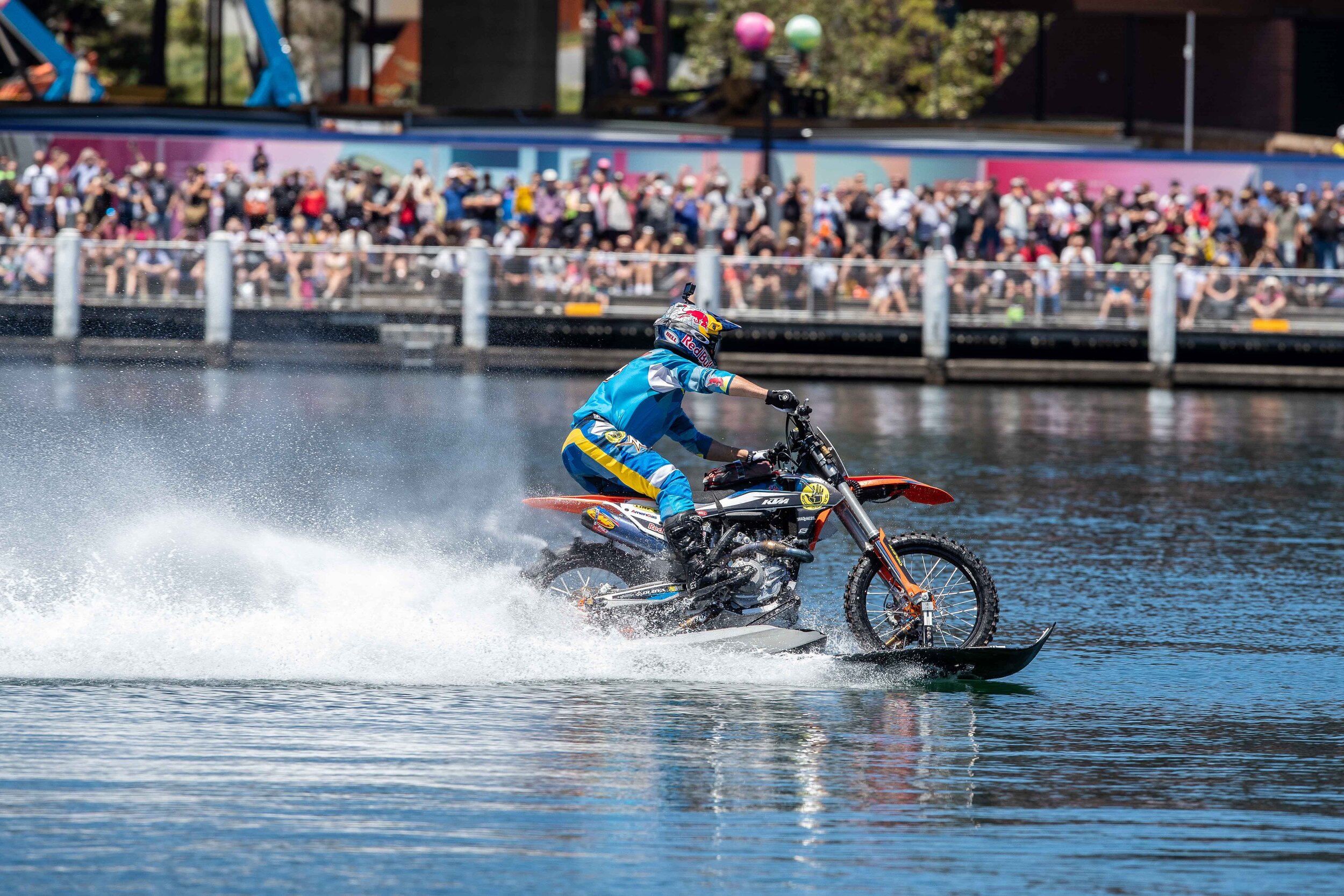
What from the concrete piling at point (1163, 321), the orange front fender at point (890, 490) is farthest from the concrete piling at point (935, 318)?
the orange front fender at point (890, 490)

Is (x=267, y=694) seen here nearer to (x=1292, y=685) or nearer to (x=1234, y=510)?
(x=1292, y=685)

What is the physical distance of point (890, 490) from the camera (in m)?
9.67

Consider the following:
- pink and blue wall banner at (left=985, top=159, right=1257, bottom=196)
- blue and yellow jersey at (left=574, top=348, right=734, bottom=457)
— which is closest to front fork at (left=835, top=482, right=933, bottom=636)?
blue and yellow jersey at (left=574, top=348, right=734, bottom=457)

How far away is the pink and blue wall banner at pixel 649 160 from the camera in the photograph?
32000mm

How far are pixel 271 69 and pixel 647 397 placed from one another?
34.7 meters

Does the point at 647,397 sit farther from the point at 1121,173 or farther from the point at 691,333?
the point at 1121,173

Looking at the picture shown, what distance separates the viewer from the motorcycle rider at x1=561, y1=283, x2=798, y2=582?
962 centimetres

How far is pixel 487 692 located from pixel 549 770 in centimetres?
139

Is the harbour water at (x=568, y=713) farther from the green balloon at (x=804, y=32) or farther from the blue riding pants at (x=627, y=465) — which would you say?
the green balloon at (x=804, y=32)

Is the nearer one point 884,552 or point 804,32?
point 884,552

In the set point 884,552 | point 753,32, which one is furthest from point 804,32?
point 884,552

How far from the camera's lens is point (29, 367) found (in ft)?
88.0

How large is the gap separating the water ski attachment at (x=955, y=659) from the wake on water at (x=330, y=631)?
169 millimetres

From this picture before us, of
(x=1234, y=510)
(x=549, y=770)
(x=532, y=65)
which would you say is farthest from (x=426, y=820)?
(x=532, y=65)
